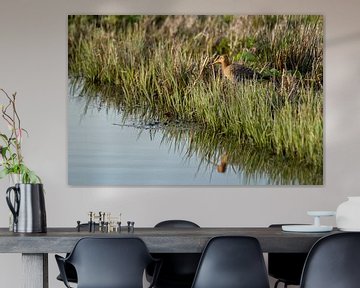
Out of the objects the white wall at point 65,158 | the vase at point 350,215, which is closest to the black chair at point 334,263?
the vase at point 350,215

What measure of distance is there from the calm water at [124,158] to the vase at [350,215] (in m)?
1.88

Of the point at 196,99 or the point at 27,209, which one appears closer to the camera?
the point at 27,209

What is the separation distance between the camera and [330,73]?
6289 millimetres

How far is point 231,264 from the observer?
13.3 ft

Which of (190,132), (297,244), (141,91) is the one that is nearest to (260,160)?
(190,132)

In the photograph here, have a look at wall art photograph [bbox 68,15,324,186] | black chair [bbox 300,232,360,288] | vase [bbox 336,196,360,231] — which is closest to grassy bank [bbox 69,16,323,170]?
wall art photograph [bbox 68,15,324,186]

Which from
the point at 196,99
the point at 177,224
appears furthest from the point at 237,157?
the point at 177,224

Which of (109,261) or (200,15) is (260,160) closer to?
(200,15)

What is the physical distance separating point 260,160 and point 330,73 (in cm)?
87

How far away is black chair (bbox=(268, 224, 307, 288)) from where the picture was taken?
16.8ft

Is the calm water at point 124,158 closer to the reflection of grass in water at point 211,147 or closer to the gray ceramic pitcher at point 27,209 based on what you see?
the reflection of grass in water at point 211,147

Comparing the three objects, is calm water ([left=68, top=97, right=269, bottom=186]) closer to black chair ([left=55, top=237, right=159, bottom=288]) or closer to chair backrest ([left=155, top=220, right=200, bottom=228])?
chair backrest ([left=155, top=220, right=200, bottom=228])

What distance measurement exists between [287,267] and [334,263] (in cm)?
127

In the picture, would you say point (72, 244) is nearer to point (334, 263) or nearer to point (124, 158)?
point (334, 263)
